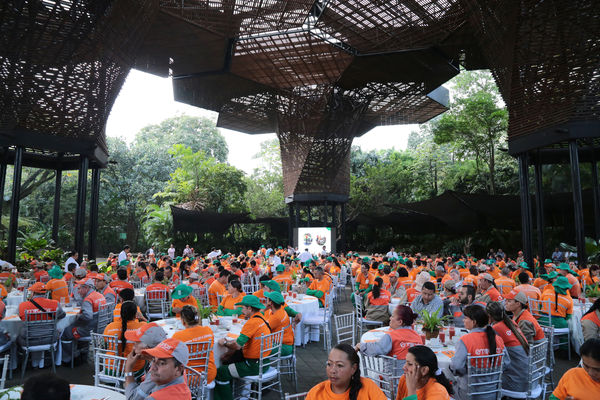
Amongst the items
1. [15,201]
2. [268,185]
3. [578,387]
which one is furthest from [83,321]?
[268,185]

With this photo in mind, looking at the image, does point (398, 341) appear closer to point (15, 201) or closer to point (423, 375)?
point (423, 375)

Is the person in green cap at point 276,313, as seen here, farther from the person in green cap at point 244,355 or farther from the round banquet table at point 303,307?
the round banquet table at point 303,307

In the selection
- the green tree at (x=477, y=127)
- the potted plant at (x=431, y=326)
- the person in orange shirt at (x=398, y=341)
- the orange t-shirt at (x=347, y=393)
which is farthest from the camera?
the green tree at (x=477, y=127)

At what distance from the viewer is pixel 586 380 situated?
8.50 ft

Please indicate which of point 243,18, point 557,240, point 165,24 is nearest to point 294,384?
point 243,18

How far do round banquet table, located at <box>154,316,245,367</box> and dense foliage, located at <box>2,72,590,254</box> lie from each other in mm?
21417

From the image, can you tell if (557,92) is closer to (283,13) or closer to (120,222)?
(283,13)

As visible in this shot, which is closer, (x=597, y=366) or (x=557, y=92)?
(x=597, y=366)

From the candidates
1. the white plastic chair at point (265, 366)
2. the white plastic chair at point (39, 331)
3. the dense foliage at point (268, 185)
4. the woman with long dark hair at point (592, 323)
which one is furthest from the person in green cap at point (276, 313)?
the dense foliage at point (268, 185)

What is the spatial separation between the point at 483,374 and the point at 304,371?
10.5 ft

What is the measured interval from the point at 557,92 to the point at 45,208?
33.8 m

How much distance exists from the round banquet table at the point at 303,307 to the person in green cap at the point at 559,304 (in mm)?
3981

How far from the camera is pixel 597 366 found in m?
2.56

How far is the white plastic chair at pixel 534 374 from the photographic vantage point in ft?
13.1
